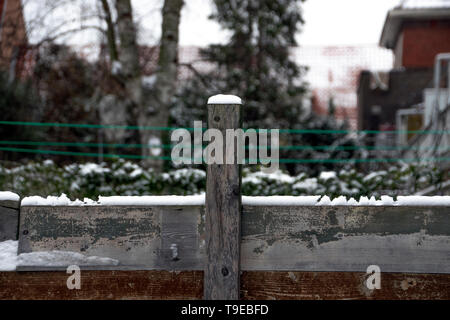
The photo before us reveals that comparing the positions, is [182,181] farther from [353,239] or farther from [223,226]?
[353,239]

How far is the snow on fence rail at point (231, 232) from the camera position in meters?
2.67

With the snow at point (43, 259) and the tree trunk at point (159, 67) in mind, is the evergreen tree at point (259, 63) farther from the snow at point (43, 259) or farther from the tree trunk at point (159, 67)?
the snow at point (43, 259)

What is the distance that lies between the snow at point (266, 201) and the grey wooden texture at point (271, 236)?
0.08ft

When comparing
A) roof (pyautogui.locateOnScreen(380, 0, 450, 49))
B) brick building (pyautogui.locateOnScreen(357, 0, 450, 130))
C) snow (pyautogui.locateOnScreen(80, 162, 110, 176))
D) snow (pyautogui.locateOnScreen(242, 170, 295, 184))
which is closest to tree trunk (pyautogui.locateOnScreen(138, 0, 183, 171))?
snow (pyautogui.locateOnScreen(80, 162, 110, 176))

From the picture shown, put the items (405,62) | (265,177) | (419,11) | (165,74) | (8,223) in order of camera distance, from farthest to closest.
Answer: (405,62) → (419,11) → (165,74) → (265,177) → (8,223)

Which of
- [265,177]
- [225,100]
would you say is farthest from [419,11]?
[225,100]

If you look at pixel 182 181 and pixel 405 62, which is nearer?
pixel 182 181

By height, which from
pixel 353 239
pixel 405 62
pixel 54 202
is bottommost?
pixel 353 239

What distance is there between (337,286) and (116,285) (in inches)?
43.1

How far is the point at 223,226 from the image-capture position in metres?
2.70

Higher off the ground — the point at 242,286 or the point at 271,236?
the point at 271,236

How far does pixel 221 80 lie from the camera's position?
1585 centimetres

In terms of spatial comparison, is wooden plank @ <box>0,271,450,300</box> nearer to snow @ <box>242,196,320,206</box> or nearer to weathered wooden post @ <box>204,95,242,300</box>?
weathered wooden post @ <box>204,95,242,300</box>

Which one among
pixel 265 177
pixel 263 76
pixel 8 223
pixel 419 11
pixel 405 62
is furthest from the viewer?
pixel 405 62
